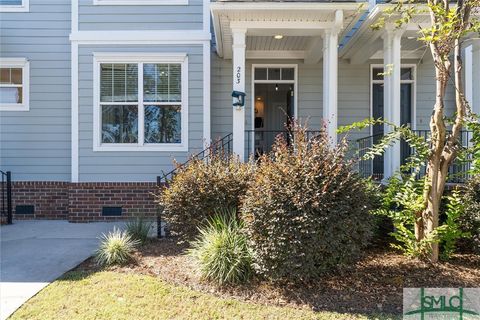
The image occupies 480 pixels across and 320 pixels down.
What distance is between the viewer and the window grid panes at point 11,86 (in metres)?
8.72

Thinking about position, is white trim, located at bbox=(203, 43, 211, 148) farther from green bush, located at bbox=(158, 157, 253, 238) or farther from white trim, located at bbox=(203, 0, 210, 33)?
green bush, located at bbox=(158, 157, 253, 238)

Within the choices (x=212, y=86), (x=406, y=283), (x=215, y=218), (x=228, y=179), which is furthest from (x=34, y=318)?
(x=212, y=86)

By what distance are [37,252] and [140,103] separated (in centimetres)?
375

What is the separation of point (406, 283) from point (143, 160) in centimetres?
584

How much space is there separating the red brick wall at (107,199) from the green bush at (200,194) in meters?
2.60

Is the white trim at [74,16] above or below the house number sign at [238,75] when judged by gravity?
above

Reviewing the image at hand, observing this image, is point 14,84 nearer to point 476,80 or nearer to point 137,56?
point 137,56

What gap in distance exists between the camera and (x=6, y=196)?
27.8ft

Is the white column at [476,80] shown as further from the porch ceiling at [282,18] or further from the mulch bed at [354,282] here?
the mulch bed at [354,282]

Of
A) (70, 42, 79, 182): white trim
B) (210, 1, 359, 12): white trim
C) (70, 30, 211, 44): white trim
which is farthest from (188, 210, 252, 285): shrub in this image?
(70, 30, 211, 44): white trim

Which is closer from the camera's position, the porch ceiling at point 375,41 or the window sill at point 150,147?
the porch ceiling at point 375,41

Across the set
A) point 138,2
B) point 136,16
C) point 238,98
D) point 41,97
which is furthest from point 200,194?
point 41,97

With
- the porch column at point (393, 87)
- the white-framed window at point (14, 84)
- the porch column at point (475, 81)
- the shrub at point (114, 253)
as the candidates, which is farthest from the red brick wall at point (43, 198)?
the porch column at point (475, 81)

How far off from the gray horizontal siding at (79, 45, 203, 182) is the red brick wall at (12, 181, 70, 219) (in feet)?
2.85
